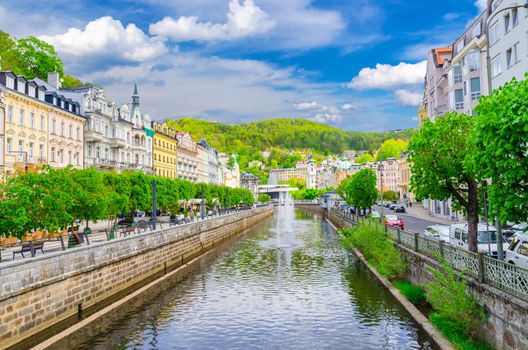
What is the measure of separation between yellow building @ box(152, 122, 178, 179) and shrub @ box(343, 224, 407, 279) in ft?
177

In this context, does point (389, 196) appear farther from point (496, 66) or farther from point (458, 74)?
point (496, 66)

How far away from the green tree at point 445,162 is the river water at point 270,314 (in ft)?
16.3

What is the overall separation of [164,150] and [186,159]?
1475cm

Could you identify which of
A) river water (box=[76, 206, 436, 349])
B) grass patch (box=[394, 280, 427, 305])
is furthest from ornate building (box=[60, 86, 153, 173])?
grass patch (box=[394, 280, 427, 305])

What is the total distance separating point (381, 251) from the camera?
86.1 feet

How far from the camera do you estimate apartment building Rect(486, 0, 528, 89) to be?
32.5m

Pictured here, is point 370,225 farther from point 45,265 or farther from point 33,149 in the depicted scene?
point 33,149

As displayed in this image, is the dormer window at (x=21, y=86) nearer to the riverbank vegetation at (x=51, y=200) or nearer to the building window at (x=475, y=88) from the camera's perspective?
the riverbank vegetation at (x=51, y=200)

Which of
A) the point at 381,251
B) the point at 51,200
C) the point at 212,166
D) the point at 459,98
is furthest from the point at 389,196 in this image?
the point at 51,200

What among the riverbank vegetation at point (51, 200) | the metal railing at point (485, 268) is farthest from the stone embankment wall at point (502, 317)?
the riverbank vegetation at point (51, 200)

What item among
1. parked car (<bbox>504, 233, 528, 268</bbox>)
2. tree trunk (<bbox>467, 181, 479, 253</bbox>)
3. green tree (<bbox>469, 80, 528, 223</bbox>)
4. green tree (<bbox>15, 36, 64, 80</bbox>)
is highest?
green tree (<bbox>15, 36, 64, 80</bbox>)

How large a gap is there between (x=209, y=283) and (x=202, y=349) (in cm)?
1145

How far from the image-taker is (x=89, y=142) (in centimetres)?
6053

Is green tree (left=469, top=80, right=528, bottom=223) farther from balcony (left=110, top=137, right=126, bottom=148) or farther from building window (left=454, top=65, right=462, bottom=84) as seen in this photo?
balcony (left=110, top=137, right=126, bottom=148)
